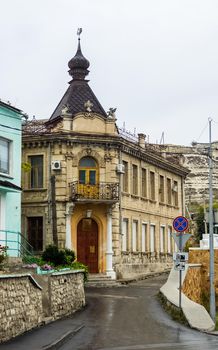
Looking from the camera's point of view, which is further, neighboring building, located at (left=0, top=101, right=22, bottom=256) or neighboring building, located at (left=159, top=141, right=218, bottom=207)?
neighboring building, located at (left=159, top=141, right=218, bottom=207)

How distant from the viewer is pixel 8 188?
26.1m

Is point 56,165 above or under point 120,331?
above

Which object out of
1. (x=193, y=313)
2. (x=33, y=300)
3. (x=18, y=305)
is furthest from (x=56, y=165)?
(x=18, y=305)

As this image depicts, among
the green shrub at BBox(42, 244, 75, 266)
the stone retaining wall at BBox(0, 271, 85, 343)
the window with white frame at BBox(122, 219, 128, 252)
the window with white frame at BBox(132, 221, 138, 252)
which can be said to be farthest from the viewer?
the window with white frame at BBox(132, 221, 138, 252)

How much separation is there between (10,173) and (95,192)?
9.15m

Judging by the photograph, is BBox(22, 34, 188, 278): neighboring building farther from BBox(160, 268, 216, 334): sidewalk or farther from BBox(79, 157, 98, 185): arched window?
BBox(160, 268, 216, 334): sidewalk

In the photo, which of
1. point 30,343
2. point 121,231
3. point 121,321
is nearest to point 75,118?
point 121,231

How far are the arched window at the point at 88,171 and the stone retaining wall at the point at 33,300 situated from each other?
41.3 feet

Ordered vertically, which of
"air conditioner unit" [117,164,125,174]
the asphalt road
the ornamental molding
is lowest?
the asphalt road

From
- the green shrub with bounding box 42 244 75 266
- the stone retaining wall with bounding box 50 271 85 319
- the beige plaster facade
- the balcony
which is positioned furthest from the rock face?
the stone retaining wall with bounding box 50 271 85 319

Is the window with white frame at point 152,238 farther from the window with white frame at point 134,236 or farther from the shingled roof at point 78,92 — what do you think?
the shingled roof at point 78,92

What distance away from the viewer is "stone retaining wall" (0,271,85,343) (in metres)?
16.2

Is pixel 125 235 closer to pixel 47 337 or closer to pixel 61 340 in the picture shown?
pixel 47 337

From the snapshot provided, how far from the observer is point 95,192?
36.1 meters
